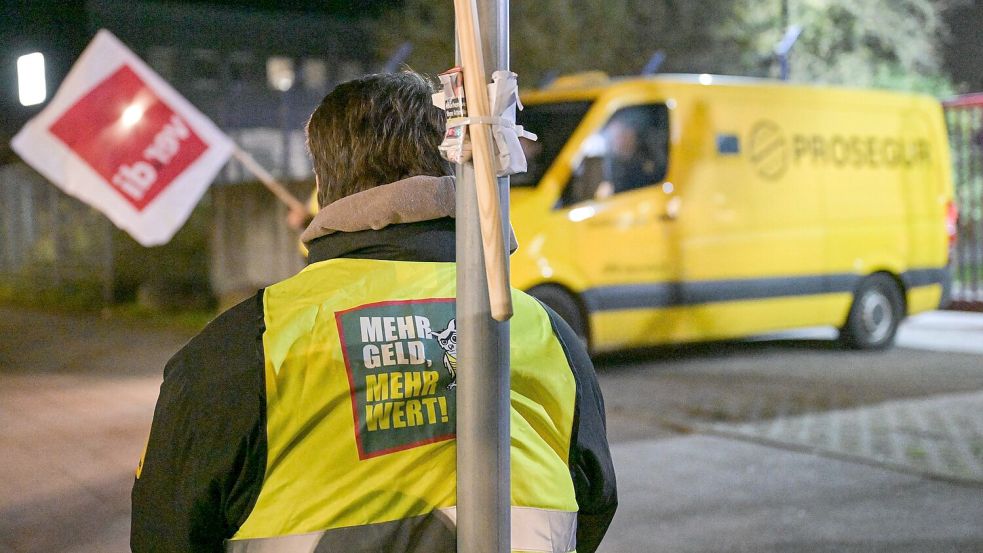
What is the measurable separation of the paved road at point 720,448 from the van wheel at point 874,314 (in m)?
0.20

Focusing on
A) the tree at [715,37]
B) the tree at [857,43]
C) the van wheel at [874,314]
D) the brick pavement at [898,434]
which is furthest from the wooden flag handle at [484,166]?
the tree at [857,43]

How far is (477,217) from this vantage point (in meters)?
1.76

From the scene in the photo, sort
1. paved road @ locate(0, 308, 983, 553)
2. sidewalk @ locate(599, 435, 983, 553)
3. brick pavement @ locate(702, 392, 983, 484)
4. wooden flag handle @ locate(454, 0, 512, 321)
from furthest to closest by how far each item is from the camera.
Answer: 1. brick pavement @ locate(702, 392, 983, 484)
2. paved road @ locate(0, 308, 983, 553)
3. sidewalk @ locate(599, 435, 983, 553)
4. wooden flag handle @ locate(454, 0, 512, 321)

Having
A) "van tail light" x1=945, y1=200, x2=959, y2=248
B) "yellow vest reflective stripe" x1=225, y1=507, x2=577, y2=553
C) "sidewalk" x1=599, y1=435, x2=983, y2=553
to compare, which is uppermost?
"yellow vest reflective stripe" x1=225, y1=507, x2=577, y2=553

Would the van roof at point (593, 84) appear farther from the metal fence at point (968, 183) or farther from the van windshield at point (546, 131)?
the metal fence at point (968, 183)

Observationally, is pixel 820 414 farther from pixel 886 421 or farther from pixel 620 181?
pixel 620 181

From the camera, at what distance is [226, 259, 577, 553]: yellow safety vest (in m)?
1.72

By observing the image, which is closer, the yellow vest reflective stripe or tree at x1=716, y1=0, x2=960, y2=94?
the yellow vest reflective stripe

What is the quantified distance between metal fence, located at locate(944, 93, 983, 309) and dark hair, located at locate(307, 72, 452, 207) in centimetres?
1301

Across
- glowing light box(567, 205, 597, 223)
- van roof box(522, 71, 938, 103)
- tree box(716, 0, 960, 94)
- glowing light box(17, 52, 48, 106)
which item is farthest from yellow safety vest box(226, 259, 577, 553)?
tree box(716, 0, 960, 94)

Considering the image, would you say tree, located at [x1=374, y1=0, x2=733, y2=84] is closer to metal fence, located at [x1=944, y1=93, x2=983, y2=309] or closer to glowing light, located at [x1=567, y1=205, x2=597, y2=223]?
metal fence, located at [x1=944, y1=93, x2=983, y2=309]

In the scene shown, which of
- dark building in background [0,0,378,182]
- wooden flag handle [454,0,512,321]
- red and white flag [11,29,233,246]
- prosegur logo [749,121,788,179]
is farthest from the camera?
dark building in background [0,0,378,182]

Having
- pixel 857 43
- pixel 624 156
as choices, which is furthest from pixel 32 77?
pixel 857 43

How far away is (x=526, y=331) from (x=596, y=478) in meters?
0.29
